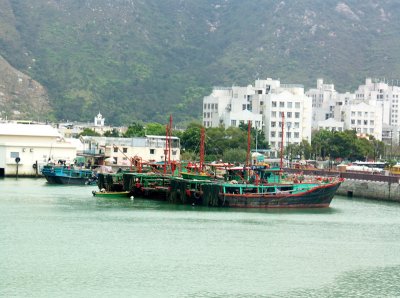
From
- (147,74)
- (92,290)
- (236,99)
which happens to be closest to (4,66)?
(147,74)

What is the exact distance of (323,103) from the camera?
6211 inches

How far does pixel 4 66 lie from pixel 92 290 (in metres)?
137

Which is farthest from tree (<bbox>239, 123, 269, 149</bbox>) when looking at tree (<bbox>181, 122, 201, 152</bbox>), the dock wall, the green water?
the green water

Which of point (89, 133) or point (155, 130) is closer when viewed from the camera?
point (155, 130)

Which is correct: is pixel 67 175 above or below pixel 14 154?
below

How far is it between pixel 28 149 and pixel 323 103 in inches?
2911

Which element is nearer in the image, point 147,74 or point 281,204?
point 281,204

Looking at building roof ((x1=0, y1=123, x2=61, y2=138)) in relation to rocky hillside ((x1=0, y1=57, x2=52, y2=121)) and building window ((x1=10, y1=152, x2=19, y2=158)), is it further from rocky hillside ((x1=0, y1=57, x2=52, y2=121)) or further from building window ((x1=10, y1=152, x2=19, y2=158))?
rocky hillside ((x1=0, y1=57, x2=52, y2=121))

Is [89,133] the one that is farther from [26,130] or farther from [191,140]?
[26,130]

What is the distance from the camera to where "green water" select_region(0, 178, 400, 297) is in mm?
37656

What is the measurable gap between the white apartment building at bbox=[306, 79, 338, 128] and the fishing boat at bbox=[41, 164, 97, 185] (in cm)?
6716

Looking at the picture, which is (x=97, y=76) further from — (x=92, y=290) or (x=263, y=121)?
(x=92, y=290)

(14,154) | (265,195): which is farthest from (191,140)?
(265,195)

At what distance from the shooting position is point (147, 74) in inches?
7470
